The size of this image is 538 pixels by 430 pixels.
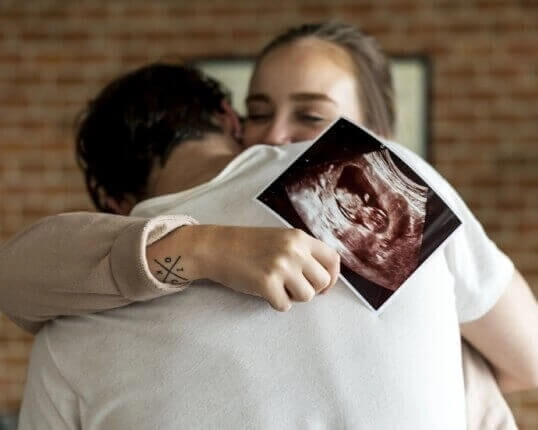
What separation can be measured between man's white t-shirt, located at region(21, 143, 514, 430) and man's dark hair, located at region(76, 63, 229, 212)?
189 mm

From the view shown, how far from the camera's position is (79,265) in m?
1.03

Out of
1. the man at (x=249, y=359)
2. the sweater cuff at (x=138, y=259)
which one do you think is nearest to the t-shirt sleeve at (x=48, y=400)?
the man at (x=249, y=359)

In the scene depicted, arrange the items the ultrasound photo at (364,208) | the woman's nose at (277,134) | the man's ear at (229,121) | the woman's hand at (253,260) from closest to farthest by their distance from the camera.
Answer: the woman's hand at (253,260)
the ultrasound photo at (364,208)
the man's ear at (229,121)
the woman's nose at (277,134)

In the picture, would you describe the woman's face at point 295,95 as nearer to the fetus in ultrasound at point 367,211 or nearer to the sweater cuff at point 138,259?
the fetus in ultrasound at point 367,211

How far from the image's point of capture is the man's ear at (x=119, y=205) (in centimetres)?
138

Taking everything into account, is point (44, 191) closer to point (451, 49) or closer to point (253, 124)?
point (451, 49)

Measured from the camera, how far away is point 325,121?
1.55 metres

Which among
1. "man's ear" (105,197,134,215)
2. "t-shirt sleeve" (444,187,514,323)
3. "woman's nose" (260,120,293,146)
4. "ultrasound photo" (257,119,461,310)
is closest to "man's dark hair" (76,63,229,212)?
"man's ear" (105,197,134,215)

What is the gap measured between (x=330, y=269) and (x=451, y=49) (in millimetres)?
3352

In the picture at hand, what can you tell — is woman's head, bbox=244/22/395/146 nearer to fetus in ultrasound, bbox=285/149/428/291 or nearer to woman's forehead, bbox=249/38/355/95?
woman's forehead, bbox=249/38/355/95

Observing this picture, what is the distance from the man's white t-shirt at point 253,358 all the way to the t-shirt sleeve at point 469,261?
0.06 feet

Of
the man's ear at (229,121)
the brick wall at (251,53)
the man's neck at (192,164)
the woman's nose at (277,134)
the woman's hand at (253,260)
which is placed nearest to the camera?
the woman's hand at (253,260)

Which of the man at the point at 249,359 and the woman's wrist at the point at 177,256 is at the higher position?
the woman's wrist at the point at 177,256

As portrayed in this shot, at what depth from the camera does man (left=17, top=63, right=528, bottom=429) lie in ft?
3.26
